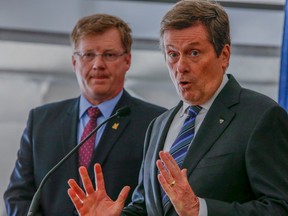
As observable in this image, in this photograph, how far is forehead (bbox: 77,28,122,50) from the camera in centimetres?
342

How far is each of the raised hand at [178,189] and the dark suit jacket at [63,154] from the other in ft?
3.50

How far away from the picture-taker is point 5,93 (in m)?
4.55

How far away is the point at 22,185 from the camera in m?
3.35

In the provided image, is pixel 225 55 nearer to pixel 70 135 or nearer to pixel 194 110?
pixel 194 110

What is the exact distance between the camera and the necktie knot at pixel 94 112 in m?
3.42

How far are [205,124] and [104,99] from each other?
1.15 meters

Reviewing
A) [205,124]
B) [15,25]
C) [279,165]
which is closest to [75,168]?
[205,124]

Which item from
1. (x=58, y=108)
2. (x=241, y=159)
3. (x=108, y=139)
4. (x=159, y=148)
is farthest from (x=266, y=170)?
(x=58, y=108)

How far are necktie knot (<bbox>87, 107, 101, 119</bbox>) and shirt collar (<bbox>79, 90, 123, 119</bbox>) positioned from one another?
2 cm

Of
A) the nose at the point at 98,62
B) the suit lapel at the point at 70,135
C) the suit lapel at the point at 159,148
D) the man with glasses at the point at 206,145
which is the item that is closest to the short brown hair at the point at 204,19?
the man with glasses at the point at 206,145

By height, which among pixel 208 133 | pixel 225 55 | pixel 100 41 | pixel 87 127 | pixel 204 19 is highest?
pixel 204 19

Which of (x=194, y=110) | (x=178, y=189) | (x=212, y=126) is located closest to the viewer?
(x=178, y=189)

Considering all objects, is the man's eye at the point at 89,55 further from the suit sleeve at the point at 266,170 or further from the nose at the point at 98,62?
the suit sleeve at the point at 266,170

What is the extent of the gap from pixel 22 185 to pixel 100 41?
824 millimetres
